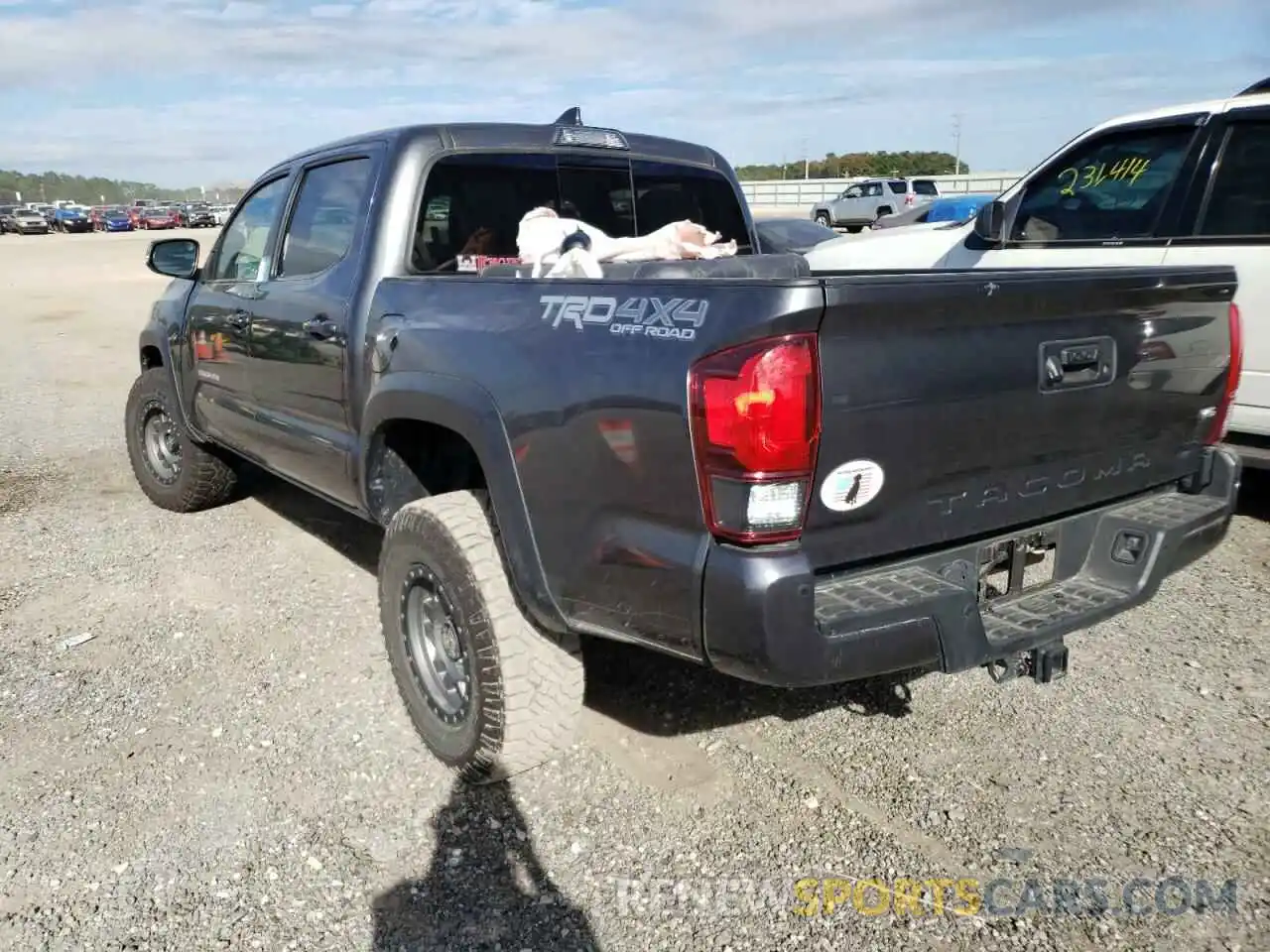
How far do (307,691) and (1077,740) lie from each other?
8.68 ft

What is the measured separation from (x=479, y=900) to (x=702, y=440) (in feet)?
4.42

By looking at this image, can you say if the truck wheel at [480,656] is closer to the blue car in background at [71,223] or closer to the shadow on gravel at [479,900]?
the shadow on gravel at [479,900]

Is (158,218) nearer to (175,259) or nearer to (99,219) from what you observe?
(99,219)

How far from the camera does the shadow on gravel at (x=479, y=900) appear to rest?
2469 mm

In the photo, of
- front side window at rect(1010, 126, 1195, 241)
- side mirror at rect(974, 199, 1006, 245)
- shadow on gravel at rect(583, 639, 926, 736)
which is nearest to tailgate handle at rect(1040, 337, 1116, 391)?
shadow on gravel at rect(583, 639, 926, 736)

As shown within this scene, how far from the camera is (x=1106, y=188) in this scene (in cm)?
550

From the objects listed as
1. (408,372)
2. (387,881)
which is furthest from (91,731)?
(408,372)

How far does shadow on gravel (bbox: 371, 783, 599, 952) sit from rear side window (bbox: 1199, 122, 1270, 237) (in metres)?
4.37

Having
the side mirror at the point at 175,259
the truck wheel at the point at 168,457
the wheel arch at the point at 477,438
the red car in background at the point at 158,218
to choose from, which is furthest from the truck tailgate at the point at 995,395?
the red car in background at the point at 158,218

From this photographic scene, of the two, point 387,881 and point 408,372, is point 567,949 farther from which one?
point 408,372

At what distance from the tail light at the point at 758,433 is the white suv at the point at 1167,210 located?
244 cm

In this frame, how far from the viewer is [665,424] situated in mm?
2287

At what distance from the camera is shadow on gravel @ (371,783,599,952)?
8.10ft

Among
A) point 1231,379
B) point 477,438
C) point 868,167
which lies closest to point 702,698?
point 477,438
